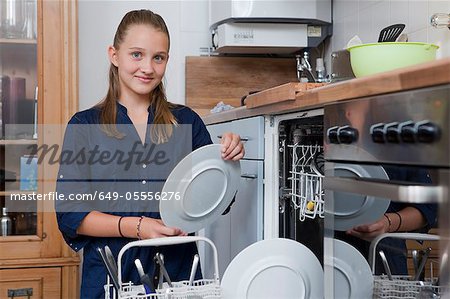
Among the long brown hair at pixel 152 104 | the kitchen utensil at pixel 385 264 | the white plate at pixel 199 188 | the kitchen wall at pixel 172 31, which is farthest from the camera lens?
the kitchen wall at pixel 172 31

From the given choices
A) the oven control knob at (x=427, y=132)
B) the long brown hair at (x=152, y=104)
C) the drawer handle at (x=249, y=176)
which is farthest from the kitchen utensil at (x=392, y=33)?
the oven control knob at (x=427, y=132)

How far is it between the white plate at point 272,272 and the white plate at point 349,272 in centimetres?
9

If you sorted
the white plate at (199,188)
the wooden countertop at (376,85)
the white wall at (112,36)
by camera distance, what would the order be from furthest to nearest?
1. the white wall at (112,36)
2. the white plate at (199,188)
3. the wooden countertop at (376,85)

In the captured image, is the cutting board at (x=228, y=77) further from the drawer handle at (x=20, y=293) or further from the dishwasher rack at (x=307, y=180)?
the dishwasher rack at (x=307, y=180)

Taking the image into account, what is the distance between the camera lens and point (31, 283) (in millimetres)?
2525

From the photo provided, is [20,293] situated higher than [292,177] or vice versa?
[292,177]

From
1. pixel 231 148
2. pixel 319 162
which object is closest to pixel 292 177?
pixel 319 162

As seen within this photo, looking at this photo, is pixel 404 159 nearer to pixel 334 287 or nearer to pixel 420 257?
pixel 420 257

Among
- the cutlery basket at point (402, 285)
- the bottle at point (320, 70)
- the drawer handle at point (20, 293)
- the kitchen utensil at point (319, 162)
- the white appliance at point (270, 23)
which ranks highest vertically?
the white appliance at point (270, 23)

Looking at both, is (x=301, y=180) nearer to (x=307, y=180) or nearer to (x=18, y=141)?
(x=307, y=180)

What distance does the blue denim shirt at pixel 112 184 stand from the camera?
1695 mm

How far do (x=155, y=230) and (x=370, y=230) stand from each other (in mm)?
560

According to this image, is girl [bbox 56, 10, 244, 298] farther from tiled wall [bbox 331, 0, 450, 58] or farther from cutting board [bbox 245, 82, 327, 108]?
tiled wall [bbox 331, 0, 450, 58]

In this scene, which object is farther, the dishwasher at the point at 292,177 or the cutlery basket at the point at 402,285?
the dishwasher at the point at 292,177
